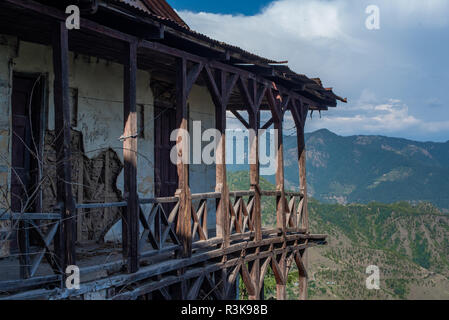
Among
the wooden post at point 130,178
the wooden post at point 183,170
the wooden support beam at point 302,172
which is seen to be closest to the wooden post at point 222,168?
the wooden post at point 183,170

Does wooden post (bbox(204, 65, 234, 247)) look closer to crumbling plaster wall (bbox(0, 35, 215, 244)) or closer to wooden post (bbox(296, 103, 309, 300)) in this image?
crumbling plaster wall (bbox(0, 35, 215, 244))

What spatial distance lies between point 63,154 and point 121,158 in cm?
354

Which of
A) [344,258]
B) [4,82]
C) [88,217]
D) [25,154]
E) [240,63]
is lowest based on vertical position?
[344,258]

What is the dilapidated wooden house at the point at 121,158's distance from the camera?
5332mm

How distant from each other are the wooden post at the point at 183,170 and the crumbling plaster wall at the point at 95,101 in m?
0.58

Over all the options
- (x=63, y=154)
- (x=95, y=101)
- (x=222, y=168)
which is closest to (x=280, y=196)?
(x=222, y=168)

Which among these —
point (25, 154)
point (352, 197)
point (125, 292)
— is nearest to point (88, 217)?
point (25, 154)

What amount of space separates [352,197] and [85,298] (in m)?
161

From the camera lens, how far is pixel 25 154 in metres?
7.50

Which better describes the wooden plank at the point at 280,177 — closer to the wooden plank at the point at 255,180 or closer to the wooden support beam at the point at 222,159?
the wooden plank at the point at 255,180

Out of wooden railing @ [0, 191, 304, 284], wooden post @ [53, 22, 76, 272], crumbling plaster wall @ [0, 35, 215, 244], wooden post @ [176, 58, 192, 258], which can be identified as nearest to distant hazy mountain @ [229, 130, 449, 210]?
wooden railing @ [0, 191, 304, 284]

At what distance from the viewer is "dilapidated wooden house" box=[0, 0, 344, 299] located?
533cm

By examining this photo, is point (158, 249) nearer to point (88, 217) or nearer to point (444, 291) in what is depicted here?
point (88, 217)

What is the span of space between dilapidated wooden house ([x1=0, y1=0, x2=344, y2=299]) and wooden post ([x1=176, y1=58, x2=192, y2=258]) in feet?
0.07
